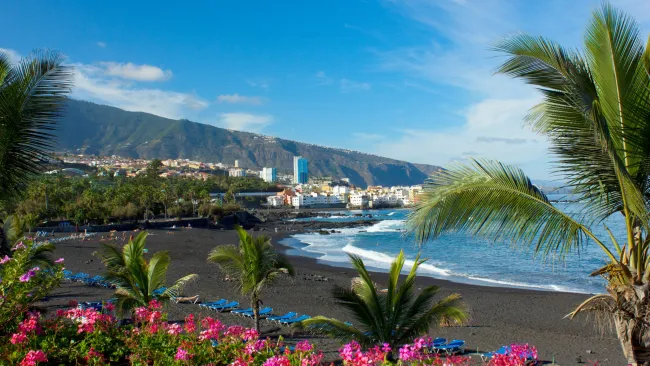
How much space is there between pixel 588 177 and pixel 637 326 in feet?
4.07

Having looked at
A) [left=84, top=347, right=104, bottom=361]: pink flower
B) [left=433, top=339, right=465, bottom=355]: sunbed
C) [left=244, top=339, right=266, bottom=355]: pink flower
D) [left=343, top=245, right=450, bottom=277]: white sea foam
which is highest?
[left=244, top=339, right=266, bottom=355]: pink flower

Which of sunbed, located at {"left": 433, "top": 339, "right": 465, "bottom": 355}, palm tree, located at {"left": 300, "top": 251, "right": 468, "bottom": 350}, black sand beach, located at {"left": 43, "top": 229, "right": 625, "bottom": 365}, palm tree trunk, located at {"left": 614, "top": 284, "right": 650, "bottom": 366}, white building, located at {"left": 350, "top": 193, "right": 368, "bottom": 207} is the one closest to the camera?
palm tree trunk, located at {"left": 614, "top": 284, "right": 650, "bottom": 366}

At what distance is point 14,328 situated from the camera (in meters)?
3.83

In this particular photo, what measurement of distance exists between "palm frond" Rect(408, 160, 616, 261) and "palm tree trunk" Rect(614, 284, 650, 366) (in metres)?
0.72

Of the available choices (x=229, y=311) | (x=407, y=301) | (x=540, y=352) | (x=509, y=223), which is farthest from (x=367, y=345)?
(x=229, y=311)

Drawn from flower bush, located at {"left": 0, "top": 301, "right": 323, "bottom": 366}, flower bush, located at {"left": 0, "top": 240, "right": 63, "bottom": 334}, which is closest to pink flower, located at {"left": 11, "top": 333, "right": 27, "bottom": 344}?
flower bush, located at {"left": 0, "top": 301, "right": 323, "bottom": 366}

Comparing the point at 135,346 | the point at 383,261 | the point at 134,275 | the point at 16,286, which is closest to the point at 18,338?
the point at 16,286

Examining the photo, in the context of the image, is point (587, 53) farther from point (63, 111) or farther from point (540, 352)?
point (540, 352)

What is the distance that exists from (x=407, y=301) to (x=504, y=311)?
37.2ft

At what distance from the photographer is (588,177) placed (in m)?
4.04

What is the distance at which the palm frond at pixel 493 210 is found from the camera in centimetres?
421

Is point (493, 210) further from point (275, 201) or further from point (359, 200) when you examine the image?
point (359, 200)

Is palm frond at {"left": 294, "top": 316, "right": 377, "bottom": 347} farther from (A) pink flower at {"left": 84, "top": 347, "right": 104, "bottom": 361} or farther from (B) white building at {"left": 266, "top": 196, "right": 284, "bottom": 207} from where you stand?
(B) white building at {"left": 266, "top": 196, "right": 284, "bottom": 207}

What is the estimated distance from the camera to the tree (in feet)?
13.4
